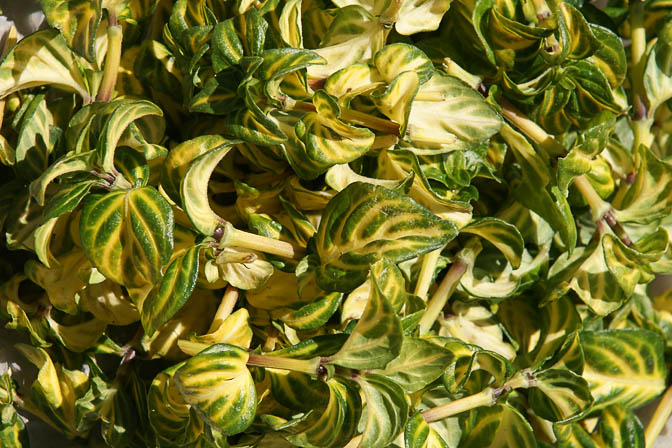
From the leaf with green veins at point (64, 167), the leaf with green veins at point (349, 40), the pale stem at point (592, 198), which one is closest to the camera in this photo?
the leaf with green veins at point (64, 167)

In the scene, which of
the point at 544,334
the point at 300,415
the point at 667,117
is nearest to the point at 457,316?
the point at 544,334

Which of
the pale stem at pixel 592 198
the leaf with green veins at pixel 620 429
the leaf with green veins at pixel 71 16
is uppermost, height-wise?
the leaf with green veins at pixel 71 16

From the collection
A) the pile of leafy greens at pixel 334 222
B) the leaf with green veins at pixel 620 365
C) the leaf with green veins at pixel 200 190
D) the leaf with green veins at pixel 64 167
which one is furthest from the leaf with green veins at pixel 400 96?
the leaf with green veins at pixel 620 365

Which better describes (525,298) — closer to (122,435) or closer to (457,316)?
(457,316)

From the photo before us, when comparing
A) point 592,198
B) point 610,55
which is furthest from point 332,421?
point 610,55

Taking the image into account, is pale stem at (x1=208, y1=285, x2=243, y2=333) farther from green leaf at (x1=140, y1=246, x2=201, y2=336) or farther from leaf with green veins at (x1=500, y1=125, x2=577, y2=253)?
leaf with green veins at (x1=500, y1=125, x2=577, y2=253)

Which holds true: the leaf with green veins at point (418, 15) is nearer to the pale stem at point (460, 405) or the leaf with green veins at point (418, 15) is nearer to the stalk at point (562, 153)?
the stalk at point (562, 153)
